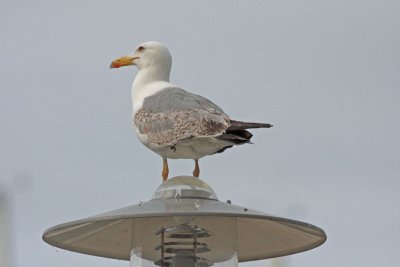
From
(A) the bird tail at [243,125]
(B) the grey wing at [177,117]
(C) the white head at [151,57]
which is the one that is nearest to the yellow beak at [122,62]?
(C) the white head at [151,57]

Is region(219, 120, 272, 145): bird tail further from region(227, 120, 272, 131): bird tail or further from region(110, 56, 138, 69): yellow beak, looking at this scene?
region(110, 56, 138, 69): yellow beak

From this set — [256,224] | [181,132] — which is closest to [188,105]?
[181,132]

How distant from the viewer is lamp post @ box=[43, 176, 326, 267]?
7.41 m

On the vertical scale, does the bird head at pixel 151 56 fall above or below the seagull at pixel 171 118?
above

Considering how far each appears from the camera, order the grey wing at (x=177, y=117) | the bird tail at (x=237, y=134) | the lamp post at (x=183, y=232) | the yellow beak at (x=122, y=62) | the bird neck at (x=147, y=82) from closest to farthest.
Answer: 1. the lamp post at (x=183, y=232)
2. the bird tail at (x=237, y=134)
3. the grey wing at (x=177, y=117)
4. the bird neck at (x=147, y=82)
5. the yellow beak at (x=122, y=62)

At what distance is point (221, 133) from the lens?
837 centimetres

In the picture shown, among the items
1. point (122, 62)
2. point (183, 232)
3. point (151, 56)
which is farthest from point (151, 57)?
point (183, 232)

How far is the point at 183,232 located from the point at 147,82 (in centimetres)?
209

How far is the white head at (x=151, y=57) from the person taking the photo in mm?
9508

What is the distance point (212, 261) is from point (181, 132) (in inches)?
48.9

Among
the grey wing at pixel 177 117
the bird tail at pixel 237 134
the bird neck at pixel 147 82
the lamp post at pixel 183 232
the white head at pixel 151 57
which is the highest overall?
the white head at pixel 151 57

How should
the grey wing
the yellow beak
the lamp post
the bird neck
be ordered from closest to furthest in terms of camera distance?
the lamp post < the grey wing < the bird neck < the yellow beak

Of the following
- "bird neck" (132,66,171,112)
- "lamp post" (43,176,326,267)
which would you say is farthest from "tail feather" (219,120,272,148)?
"bird neck" (132,66,171,112)

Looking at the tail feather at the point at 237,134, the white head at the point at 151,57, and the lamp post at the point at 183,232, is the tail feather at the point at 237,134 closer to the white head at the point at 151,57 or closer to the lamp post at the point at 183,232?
the lamp post at the point at 183,232
